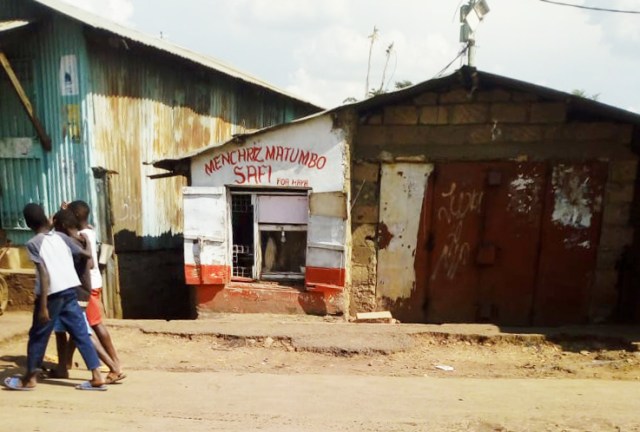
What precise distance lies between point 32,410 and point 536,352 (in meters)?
5.49

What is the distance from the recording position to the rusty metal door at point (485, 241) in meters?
6.67

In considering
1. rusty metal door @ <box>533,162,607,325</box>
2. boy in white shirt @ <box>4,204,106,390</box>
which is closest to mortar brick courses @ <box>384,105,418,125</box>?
rusty metal door @ <box>533,162,607,325</box>

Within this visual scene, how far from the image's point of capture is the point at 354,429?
351cm

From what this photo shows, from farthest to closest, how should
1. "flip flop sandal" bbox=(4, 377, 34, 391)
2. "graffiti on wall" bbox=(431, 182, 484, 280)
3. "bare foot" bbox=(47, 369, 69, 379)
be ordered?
"graffiti on wall" bbox=(431, 182, 484, 280)
"bare foot" bbox=(47, 369, 69, 379)
"flip flop sandal" bbox=(4, 377, 34, 391)

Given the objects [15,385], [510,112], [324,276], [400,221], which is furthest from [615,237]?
[15,385]

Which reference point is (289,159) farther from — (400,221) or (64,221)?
(64,221)

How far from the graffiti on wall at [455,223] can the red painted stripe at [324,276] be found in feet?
4.92

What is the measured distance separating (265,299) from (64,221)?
3306mm

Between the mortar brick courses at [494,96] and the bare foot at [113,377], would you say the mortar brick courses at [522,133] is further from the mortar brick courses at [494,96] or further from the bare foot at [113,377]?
the bare foot at [113,377]

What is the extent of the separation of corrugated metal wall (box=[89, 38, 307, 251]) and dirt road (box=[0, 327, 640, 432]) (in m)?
2.56

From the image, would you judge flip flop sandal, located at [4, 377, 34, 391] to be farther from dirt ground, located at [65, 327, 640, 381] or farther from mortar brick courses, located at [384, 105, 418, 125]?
mortar brick courses, located at [384, 105, 418, 125]

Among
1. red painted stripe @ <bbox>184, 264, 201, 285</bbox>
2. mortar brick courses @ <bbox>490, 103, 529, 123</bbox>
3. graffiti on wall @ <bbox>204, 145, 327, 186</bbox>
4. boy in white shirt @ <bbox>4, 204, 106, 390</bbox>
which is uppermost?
mortar brick courses @ <bbox>490, 103, 529, 123</bbox>

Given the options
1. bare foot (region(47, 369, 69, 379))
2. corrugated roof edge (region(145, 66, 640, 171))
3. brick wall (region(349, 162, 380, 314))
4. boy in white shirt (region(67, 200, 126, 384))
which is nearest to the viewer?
boy in white shirt (region(67, 200, 126, 384))

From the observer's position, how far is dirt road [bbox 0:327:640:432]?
3.63 m
